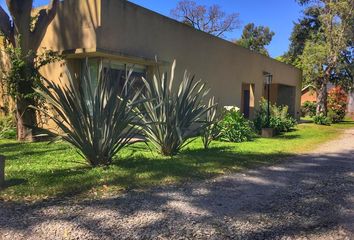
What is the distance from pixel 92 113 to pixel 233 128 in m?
7.33

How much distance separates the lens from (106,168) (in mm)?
7512

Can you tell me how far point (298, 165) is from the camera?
908cm

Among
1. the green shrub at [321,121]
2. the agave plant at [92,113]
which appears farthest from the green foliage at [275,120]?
the agave plant at [92,113]

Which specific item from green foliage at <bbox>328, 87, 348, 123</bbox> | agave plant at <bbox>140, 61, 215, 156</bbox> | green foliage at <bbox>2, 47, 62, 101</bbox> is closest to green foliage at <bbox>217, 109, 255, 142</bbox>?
agave plant at <bbox>140, 61, 215, 156</bbox>

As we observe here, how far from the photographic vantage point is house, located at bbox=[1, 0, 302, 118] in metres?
12.3

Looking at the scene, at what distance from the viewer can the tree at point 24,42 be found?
1130cm

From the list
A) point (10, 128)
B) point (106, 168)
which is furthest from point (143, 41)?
point (106, 168)

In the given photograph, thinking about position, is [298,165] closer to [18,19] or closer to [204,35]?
[18,19]

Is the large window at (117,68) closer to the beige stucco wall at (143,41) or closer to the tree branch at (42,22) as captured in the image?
the beige stucco wall at (143,41)

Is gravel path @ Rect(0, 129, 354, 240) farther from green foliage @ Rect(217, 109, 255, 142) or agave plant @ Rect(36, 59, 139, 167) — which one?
green foliage @ Rect(217, 109, 255, 142)

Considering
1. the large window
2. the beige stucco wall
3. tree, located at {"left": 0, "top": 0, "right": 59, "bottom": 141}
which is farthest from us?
the beige stucco wall

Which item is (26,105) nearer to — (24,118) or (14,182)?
(24,118)

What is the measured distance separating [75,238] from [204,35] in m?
14.6

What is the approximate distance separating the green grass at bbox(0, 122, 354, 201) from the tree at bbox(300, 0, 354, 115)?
60.1ft
